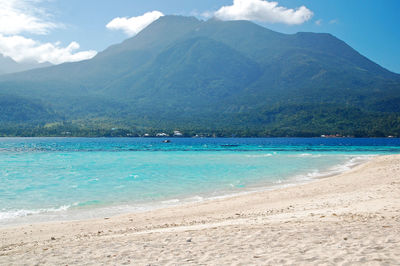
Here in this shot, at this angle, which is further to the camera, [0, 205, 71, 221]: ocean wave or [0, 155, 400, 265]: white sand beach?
[0, 205, 71, 221]: ocean wave

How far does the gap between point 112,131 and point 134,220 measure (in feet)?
559

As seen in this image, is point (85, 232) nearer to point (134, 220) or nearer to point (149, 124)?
point (134, 220)

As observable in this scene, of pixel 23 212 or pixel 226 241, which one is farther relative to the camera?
pixel 23 212

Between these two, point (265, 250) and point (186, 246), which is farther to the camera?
point (186, 246)

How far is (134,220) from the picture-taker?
1295cm

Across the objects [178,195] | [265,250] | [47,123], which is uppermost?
[47,123]

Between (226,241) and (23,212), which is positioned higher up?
(226,241)

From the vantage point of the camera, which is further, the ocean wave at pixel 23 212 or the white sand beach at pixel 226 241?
the ocean wave at pixel 23 212

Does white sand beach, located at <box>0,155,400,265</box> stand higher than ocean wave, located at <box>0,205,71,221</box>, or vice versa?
white sand beach, located at <box>0,155,400,265</box>

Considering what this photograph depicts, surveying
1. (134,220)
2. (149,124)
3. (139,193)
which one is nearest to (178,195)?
(139,193)

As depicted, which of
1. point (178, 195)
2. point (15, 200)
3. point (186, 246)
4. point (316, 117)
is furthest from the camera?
point (316, 117)

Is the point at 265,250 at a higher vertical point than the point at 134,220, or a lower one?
higher

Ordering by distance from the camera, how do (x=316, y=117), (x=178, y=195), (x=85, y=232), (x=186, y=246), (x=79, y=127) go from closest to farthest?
(x=186, y=246), (x=85, y=232), (x=178, y=195), (x=316, y=117), (x=79, y=127)

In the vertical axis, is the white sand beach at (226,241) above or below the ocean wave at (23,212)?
above
